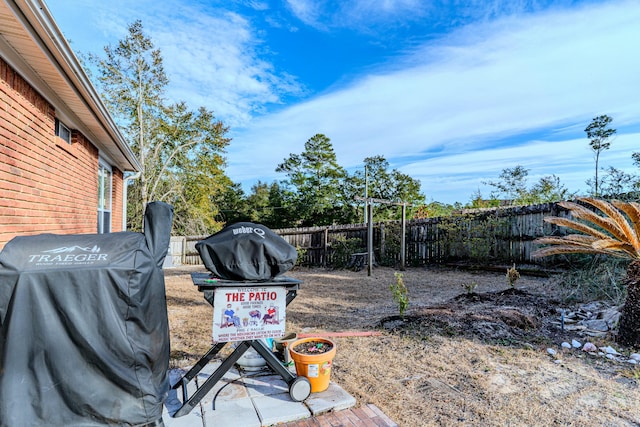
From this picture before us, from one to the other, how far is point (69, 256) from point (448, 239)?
1048 cm

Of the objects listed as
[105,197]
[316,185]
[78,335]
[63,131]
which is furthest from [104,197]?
[316,185]

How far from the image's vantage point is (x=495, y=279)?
8328 mm

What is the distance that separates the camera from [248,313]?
2.31m

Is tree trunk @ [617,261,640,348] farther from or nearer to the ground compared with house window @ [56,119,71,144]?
nearer to the ground

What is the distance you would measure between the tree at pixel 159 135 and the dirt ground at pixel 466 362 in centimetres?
1428

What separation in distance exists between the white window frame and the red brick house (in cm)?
167

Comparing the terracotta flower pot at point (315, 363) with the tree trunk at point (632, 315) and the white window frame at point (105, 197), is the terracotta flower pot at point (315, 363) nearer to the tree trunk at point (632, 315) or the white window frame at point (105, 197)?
the tree trunk at point (632, 315)

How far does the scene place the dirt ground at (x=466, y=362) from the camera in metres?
2.34

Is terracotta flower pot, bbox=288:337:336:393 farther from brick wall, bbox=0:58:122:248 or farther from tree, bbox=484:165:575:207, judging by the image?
tree, bbox=484:165:575:207

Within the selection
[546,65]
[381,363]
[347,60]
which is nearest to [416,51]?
[546,65]

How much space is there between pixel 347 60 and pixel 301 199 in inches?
672

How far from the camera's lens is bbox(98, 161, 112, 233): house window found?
7.55 m

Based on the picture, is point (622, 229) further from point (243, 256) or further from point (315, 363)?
point (243, 256)

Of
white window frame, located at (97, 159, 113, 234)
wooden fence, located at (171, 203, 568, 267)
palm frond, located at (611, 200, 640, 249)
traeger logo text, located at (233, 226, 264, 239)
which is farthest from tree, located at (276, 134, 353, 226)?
traeger logo text, located at (233, 226, 264, 239)
